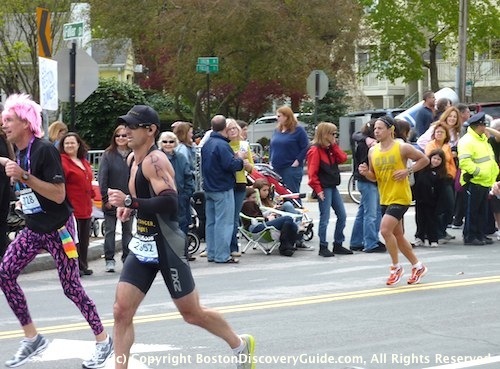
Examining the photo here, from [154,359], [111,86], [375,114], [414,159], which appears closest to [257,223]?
[414,159]

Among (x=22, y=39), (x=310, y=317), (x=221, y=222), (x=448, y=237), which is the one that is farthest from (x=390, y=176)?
(x=22, y=39)

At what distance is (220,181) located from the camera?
14570 millimetres

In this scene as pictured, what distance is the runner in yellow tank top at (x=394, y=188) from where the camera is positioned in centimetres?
1195

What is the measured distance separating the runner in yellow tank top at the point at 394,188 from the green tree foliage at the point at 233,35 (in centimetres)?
2573

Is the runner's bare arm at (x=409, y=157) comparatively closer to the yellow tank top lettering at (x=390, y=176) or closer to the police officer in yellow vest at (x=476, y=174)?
the yellow tank top lettering at (x=390, y=176)

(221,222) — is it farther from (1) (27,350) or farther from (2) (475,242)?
(1) (27,350)

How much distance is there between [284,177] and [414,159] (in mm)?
5065

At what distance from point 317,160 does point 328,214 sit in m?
0.79

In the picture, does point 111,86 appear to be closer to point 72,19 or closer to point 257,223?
point 72,19

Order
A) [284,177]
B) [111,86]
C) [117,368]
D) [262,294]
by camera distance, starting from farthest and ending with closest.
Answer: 1. [111,86]
2. [284,177]
3. [262,294]
4. [117,368]

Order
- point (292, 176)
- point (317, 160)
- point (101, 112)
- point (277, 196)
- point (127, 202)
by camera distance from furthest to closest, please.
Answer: point (101, 112), point (292, 176), point (277, 196), point (317, 160), point (127, 202)

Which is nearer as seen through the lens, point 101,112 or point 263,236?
point 263,236

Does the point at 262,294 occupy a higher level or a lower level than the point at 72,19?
lower

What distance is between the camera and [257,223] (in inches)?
610
